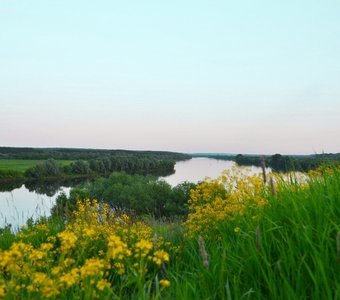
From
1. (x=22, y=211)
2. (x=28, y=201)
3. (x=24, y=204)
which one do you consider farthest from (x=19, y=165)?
(x=22, y=211)

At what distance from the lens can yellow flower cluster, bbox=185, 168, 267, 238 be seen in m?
6.43

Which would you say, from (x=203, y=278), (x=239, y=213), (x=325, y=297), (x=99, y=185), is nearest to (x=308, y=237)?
(x=325, y=297)

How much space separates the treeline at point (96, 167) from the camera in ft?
399

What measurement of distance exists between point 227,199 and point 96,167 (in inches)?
5211

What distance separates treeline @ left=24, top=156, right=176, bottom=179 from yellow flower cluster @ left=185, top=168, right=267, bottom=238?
119244mm

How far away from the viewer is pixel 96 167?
136250 millimetres

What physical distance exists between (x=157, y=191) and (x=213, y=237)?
5250cm

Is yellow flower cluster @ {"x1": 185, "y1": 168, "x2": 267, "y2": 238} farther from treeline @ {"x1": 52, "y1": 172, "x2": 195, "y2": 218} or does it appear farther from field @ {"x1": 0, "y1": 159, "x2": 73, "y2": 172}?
field @ {"x1": 0, "y1": 159, "x2": 73, "y2": 172}

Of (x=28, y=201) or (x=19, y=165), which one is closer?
(x=28, y=201)

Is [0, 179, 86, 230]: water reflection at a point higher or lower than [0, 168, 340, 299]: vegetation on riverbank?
lower

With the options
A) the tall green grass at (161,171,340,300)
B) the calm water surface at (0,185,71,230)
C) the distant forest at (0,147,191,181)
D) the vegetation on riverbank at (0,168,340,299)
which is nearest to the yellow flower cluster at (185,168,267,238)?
the vegetation on riverbank at (0,168,340,299)

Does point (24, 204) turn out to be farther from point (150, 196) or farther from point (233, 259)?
point (233, 259)

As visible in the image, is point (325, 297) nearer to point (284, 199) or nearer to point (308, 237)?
point (308, 237)

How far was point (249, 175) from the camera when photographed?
7.38 meters
